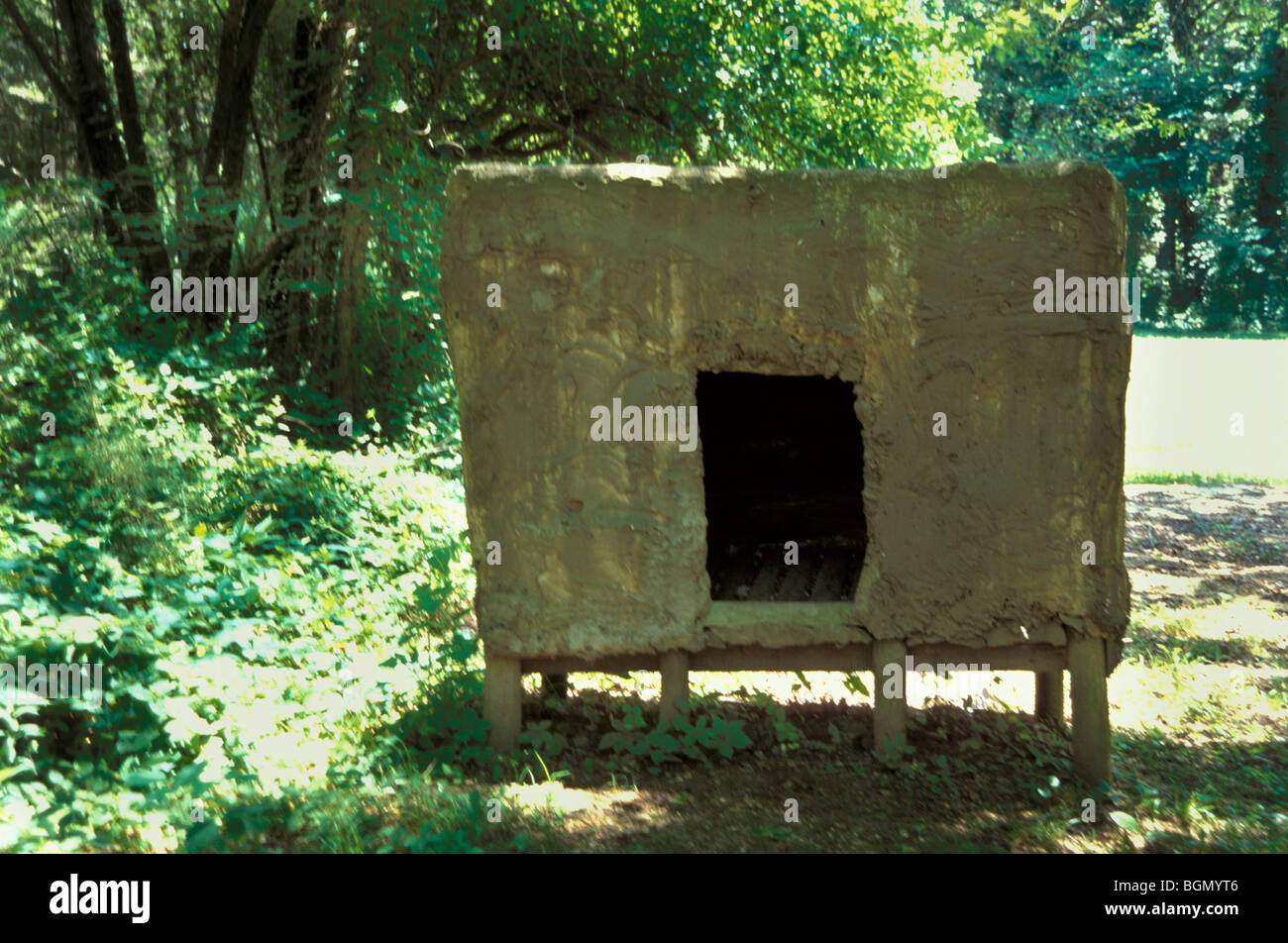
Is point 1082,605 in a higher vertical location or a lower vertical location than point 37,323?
lower

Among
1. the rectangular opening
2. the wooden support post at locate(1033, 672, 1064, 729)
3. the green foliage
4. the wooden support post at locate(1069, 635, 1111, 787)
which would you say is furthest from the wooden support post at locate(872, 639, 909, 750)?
the rectangular opening

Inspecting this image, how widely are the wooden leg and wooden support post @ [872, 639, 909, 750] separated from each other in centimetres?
160

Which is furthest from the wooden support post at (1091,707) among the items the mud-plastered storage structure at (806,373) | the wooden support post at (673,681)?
the wooden support post at (673,681)

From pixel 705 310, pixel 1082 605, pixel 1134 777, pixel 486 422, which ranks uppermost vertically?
pixel 705 310

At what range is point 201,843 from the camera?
4.18 meters

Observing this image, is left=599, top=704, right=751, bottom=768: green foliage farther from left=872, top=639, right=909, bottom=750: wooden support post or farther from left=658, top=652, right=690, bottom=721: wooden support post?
left=872, top=639, right=909, bottom=750: wooden support post

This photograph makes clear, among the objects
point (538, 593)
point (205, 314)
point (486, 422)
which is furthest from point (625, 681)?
point (205, 314)

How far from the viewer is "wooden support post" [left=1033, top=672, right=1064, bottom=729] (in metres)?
6.34

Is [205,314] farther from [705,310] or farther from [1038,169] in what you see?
[1038,169]

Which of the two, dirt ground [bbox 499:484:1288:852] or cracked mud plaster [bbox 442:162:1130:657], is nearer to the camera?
dirt ground [bbox 499:484:1288:852]

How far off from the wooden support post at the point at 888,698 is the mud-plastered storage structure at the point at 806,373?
0.05ft

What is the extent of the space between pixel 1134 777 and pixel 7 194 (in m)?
7.68

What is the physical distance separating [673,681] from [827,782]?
799 millimetres

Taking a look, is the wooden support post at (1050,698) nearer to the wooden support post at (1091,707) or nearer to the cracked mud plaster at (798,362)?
the wooden support post at (1091,707)
